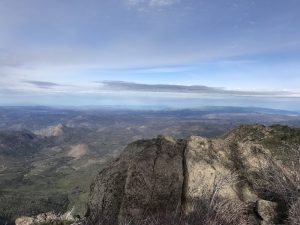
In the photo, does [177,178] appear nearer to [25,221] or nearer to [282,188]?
[282,188]

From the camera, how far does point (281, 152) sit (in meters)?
22.3

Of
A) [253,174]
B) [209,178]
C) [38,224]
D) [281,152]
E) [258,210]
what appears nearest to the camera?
[258,210]

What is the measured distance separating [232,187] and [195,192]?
1.78m

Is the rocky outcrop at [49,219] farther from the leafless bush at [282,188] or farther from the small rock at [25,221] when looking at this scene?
the leafless bush at [282,188]

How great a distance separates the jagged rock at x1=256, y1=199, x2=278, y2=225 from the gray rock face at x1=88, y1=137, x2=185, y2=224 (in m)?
→ 3.47

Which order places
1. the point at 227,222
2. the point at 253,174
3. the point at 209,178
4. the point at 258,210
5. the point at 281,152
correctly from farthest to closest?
1. the point at 281,152
2. the point at 253,174
3. the point at 209,178
4. the point at 258,210
5. the point at 227,222

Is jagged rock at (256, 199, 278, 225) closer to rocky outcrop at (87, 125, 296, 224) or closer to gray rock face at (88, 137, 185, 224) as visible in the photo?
rocky outcrop at (87, 125, 296, 224)

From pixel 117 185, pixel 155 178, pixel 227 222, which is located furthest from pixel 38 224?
pixel 227 222

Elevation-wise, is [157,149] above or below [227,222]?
above

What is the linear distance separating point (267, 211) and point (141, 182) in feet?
18.0

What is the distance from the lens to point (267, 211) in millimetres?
13734

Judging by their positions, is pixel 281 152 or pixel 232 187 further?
pixel 281 152

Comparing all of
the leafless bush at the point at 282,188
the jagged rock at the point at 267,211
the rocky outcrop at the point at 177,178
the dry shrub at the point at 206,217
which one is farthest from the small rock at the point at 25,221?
the leafless bush at the point at 282,188

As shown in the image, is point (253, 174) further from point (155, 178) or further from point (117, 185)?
point (117, 185)
